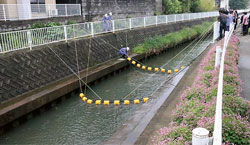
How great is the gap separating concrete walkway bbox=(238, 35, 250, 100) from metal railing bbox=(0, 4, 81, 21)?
12.2 meters

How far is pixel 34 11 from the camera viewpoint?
53.7 ft

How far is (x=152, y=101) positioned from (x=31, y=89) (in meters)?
4.85

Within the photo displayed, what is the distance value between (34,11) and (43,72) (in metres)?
7.74

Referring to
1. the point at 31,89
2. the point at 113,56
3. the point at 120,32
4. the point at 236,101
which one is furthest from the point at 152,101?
the point at 120,32

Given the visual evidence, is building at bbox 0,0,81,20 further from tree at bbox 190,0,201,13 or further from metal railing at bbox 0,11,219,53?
tree at bbox 190,0,201,13

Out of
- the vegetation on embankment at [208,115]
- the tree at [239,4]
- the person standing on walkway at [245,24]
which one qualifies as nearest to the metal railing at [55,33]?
the vegetation on embankment at [208,115]

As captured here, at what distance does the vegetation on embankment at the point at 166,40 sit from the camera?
18.4 meters

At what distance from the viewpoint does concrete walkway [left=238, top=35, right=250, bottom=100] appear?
22.6 feet

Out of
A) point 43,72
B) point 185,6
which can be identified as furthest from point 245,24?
point 185,6

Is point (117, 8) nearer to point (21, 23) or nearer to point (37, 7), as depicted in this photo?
point (37, 7)

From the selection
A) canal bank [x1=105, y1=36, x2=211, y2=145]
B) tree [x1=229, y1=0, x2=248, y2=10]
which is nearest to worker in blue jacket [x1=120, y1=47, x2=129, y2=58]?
canal bank [x1=105, y1=36, x2=211, y2=145]

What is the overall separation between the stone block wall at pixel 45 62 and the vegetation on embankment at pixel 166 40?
2541mm

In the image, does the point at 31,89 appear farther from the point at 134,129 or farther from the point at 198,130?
the point at 198,130

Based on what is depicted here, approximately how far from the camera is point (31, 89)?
9688 mm
